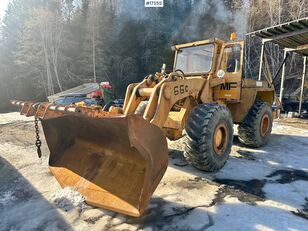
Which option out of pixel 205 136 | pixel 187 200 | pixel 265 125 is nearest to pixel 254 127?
pixel 265 125

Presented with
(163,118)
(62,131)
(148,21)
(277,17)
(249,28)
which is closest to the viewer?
(163,118)

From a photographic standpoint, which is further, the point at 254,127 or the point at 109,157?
the point at 254,127

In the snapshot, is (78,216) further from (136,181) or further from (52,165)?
(52,165)

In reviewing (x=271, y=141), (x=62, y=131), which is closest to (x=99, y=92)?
(x=271, y=141)

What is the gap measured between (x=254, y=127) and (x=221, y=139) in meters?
1.75

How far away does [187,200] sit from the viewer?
3600mm

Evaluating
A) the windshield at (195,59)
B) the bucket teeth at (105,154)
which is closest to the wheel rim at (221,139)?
the windshield at (195,59)

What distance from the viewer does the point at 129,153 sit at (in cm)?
361

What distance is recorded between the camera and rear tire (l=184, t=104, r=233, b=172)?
13.7ft

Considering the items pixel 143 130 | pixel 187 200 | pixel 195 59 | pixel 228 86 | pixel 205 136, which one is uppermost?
pixel 195 59

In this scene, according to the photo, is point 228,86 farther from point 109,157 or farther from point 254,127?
point 109,157

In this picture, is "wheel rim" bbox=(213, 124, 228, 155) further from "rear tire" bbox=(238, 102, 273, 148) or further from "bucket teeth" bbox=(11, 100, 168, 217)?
"rear tire" bbox=(238, 102, 273, 148)

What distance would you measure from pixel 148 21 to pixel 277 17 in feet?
41.0

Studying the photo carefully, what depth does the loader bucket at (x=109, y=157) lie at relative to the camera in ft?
9.97
